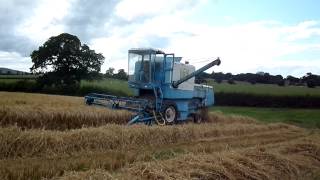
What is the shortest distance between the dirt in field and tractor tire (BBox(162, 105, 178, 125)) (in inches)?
73.7

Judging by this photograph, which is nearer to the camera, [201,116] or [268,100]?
[201,116]

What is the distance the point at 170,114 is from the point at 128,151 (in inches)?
327

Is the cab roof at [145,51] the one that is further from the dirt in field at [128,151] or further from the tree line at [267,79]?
the tree line at [267,79]

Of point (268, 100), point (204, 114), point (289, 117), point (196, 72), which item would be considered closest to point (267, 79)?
point (268, 100)

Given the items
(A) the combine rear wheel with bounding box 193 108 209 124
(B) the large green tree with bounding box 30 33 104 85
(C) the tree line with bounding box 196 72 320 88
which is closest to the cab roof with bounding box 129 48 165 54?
(A) the combine rear wheel with bounding box 193 108 209 124

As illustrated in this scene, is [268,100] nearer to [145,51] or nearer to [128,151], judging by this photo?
[145,51]

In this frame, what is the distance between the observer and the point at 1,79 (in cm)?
4400

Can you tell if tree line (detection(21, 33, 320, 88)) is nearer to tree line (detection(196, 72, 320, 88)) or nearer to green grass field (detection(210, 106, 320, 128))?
green grass field (detection(210, 106, 320, 128))

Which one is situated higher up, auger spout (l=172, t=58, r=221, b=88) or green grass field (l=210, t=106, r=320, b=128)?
auger spout (l=172, t=58, r=221, b=88)

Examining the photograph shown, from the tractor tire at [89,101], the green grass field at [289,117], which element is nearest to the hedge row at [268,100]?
the green grass field at [289,117]

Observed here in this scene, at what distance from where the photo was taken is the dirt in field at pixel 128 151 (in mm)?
10219

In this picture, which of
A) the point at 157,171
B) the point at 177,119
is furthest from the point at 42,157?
the point at 177,119

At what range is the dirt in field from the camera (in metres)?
10.2

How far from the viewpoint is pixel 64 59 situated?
146 feet
